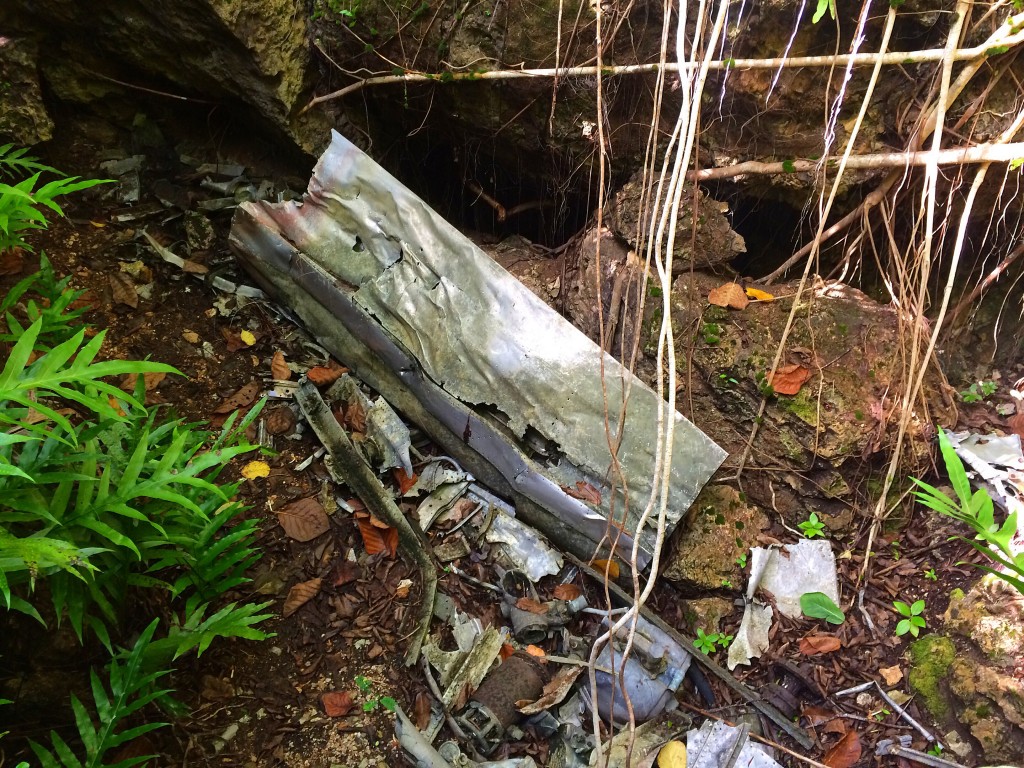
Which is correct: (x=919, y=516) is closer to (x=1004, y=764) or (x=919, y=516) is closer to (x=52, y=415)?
(x=1004, y=764)

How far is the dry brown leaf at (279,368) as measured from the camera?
2.90 metres

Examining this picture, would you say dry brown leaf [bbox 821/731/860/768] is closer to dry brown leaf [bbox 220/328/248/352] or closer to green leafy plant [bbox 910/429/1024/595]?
green leafy plant [bbox 910/429/1024/595]

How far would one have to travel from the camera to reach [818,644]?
7.65 ft

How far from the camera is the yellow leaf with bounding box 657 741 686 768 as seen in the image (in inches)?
84.0

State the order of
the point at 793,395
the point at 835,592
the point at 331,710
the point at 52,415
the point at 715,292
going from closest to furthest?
the point at 52,415 < the point at 331,710 < the point at 835,592 < the point at 793,395 < the point at 715,292

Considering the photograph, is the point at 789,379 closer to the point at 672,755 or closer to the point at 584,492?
the point at 584,492

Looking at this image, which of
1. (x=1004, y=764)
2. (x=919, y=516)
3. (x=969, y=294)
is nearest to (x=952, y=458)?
(x=919, y=516)

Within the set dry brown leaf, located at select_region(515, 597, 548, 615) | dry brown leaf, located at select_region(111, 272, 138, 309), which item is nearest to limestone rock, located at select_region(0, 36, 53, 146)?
dry brown leaf, located at select_region(111, 272, 138, 309)

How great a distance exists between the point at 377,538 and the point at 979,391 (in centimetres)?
286

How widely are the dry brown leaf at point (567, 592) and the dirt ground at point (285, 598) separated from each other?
37 millimetres

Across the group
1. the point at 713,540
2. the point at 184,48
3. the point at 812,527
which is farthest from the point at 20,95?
the point at 812,527

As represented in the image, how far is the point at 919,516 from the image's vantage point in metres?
2.53

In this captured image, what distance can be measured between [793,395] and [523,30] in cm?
203

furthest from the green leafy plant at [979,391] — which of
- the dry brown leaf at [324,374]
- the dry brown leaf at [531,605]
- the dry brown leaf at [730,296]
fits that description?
the dry brown leaf at [324,374]
